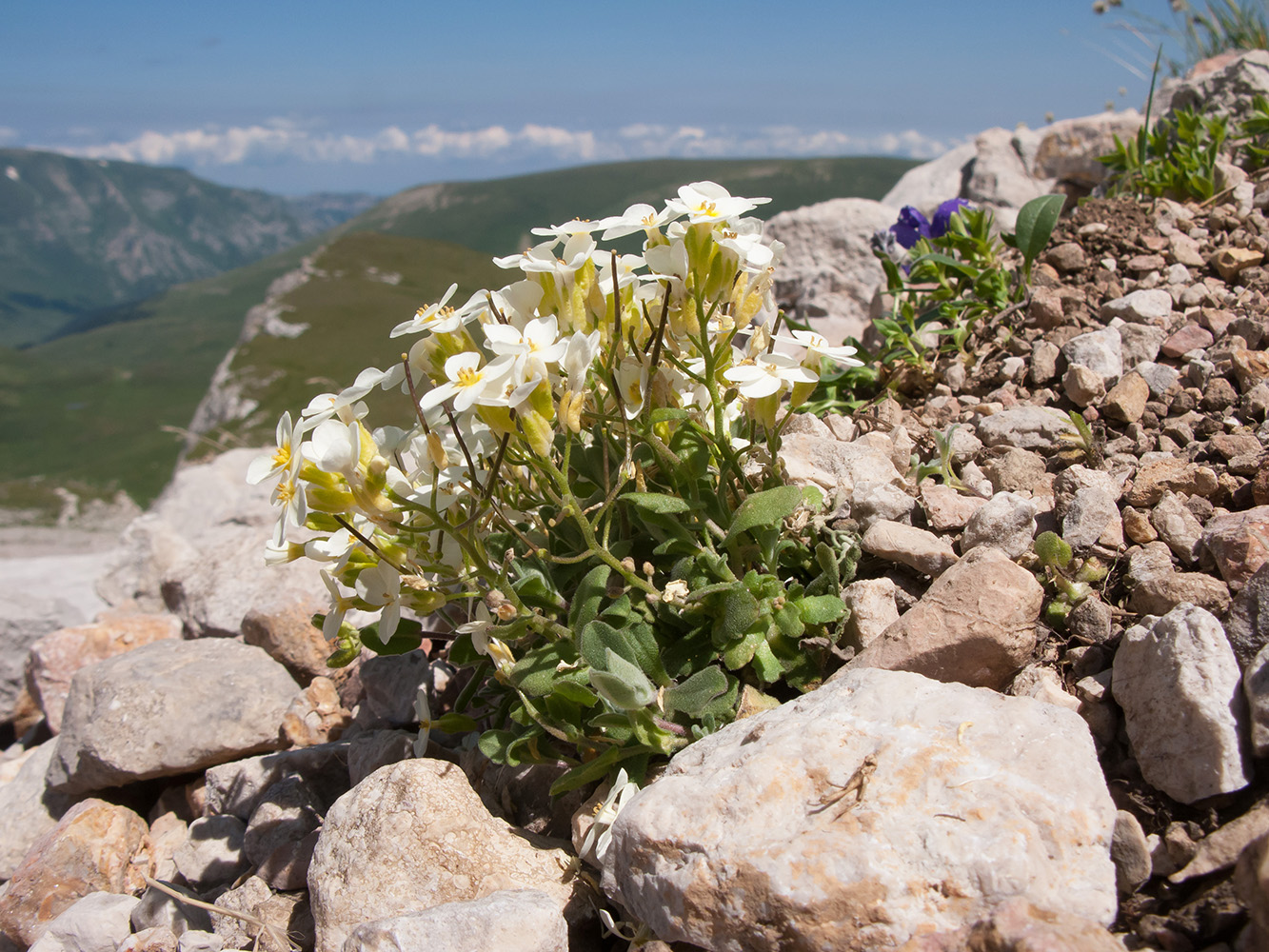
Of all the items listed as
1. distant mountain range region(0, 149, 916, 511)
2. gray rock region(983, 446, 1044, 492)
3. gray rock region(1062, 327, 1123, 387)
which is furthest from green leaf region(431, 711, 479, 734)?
distant mountain range region(0, 149, 916, 511)

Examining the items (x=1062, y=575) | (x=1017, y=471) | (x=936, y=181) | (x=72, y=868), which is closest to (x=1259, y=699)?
(x=1062, y=575)

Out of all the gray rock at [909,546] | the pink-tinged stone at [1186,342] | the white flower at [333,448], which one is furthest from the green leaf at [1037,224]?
the white flower at [333,448]

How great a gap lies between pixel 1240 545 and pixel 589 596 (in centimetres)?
219

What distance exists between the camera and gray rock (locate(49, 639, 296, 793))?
4297 millimetres

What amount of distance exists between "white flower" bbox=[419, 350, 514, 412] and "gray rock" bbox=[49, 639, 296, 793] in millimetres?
2740

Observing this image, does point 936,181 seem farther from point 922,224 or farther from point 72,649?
point 72,649

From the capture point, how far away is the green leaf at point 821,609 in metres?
3.09

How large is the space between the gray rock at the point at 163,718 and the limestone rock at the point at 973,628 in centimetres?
329

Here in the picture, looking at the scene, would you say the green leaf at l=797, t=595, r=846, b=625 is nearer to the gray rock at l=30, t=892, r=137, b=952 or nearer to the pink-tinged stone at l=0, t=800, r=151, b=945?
the gray rock at l=30, t=892, r=137, b=952

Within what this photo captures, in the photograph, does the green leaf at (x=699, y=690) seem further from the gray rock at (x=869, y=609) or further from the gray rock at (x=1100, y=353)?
the gray rock at (x=1100, y=353)

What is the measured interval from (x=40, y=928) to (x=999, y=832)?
4.15m

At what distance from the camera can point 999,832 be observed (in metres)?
2.14

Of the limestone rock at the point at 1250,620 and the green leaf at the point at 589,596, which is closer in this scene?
the limestone rock at the point at 1250,620

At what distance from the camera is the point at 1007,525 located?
323 centimetres
